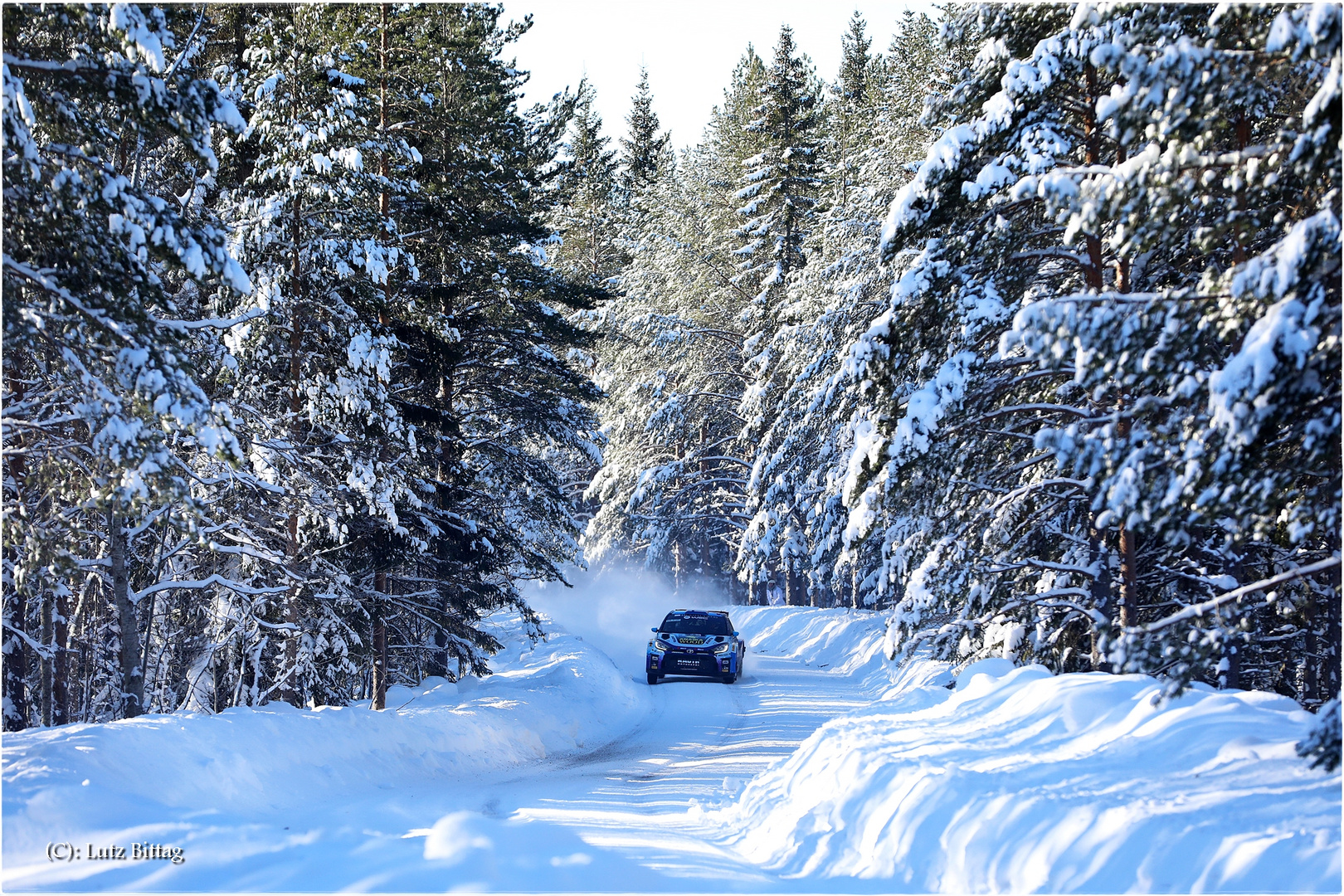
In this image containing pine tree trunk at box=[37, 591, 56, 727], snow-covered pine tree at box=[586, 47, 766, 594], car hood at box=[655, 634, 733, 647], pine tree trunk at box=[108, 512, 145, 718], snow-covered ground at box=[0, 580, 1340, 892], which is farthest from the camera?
snow-covered pine tree at box=[586, 47, 766, 594]

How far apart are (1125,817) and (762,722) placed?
1079 centimetres

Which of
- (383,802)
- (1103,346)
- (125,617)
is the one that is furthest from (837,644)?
(1103,346)

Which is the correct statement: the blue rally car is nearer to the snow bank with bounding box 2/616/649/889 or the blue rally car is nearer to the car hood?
the car hood

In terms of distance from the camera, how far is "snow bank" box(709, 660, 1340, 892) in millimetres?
5078

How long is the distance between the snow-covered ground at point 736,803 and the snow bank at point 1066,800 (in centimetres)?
2

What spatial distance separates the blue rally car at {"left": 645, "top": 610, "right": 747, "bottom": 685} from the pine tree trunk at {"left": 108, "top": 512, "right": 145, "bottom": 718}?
12.3 metres

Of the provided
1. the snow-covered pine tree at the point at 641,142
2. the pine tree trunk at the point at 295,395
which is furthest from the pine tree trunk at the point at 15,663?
the snow-covered pine tree at the point at 641,142

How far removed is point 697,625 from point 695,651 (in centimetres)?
93

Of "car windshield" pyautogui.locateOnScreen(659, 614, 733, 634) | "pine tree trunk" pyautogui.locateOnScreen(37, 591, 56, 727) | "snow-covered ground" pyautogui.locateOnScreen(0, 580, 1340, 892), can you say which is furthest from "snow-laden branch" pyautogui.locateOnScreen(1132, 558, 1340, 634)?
"car windshield" pyautogui.locateOnScreen(659, 614, 733, 634)

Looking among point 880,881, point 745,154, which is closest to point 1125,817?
point 880,881

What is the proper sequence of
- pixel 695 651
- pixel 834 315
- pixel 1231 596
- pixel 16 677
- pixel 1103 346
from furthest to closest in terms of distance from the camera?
1. pixel 834 315
2. pixel 695 651
3. pixel 16 677
4. pixel 1103 346
5. pixel 1231 596

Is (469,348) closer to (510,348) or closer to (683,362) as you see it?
(510,348)

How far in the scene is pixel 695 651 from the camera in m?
21.7

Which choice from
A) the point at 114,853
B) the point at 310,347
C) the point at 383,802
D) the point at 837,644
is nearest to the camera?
the point at 114,853
